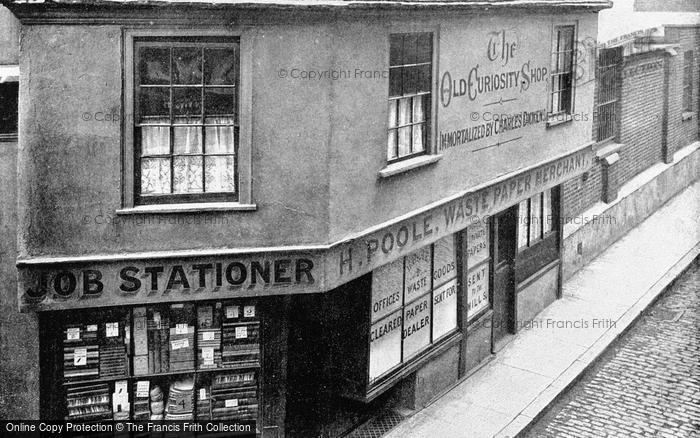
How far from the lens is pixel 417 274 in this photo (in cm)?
1159

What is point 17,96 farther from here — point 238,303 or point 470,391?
point 470,391

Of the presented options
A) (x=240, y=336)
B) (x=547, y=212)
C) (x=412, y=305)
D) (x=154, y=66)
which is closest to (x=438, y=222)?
(x=412, y=305)

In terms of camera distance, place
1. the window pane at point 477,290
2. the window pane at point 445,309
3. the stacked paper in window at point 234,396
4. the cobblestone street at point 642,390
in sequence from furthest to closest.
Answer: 1. the window pane at point 477,290
2. the window pane at point 445,309
3. the cobblestone street at point 642,390
4. the stacked paper in window at point 234,396

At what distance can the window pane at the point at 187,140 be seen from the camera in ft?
28.4

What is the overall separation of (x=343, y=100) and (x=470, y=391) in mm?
5446

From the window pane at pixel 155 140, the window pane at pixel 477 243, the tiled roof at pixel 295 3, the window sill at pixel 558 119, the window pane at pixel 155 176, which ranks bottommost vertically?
the window pane at pixel 477 243

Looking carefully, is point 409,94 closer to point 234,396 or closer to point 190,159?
point 190,159

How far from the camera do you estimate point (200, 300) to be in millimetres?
9102

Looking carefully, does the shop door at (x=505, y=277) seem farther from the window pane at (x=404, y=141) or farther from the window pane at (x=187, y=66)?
the window pane at (x=187, y=66)

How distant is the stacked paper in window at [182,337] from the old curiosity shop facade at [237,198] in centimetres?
2

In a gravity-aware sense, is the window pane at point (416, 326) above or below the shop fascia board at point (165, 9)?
below

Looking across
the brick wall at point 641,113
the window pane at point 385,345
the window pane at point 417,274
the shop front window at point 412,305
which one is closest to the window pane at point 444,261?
the shop front window at point 412,305

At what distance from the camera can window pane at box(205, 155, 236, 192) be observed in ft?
28.9

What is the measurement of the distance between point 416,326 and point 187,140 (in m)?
4.63
